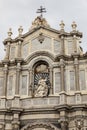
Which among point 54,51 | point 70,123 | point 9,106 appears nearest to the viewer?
point 70,123

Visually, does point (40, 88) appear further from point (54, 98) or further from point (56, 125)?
point (56, 125)

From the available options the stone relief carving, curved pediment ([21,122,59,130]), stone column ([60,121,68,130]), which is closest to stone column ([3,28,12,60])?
the stone relief carving

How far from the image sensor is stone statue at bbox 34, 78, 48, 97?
18.3 m

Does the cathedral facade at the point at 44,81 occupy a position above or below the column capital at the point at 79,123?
above

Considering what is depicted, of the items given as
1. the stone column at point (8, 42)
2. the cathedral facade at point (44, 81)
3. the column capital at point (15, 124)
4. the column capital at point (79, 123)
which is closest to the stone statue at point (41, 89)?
the cathedral facade at point (44, 81)

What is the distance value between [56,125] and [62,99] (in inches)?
55.3

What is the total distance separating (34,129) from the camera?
17250 millimetres

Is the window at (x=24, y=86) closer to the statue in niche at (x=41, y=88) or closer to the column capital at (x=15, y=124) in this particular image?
the statue in niche at (x=41, y=88)

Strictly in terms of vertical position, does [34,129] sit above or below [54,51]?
below

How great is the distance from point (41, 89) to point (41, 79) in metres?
0.70

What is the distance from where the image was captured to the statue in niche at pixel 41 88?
18.3m

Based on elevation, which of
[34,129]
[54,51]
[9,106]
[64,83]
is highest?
[54,51]

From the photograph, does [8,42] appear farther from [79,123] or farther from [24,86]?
[79,123]

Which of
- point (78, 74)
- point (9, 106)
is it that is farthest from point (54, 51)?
point (9, 106)
